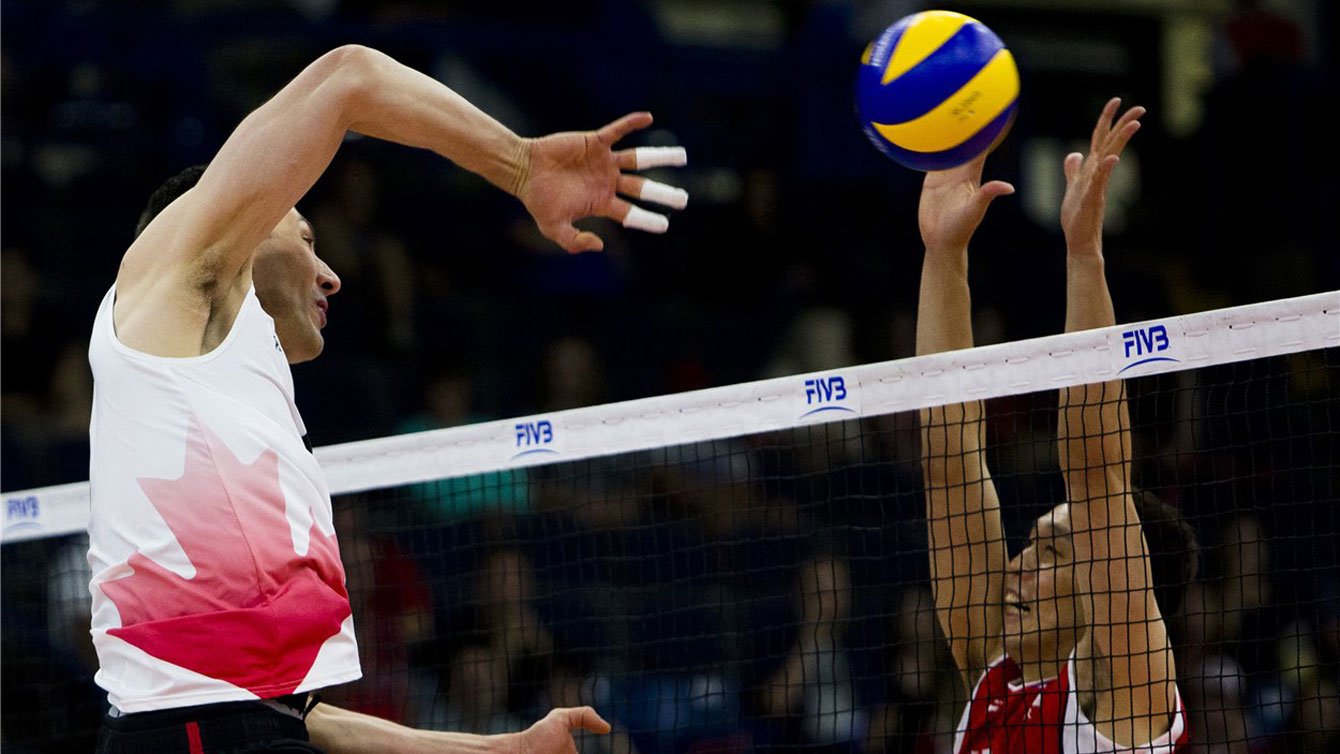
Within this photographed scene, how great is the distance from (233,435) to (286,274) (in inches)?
24.3

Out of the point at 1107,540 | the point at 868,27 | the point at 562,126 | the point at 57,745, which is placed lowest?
the point at 57,745

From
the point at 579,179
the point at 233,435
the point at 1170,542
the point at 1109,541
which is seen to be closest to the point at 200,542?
the point at 233,435

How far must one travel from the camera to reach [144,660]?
11.8 ft

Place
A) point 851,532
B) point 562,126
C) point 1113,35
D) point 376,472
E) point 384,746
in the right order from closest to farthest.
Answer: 1. point 384,746
2. point 376,472
3. point 851,532
4. point 562,126
5. point 1113,35

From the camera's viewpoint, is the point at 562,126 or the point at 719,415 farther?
the point at 562,126

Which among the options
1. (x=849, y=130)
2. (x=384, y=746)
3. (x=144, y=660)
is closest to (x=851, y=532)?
(x=849, y=130)

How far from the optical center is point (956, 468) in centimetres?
530

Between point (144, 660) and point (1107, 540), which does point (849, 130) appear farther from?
point (144, 660)

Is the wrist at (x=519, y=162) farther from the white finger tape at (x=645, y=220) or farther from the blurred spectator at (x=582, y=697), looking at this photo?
the blurred spectator at (x=582, y=697)

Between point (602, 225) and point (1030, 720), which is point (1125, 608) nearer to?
point (1030, 720)

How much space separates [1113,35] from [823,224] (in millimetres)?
5691

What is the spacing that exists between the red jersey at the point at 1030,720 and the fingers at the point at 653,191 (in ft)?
6.82

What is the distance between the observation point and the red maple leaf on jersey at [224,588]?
11.7ft

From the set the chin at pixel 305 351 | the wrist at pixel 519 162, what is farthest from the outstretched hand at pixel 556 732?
the wrist at pixel 519 162
